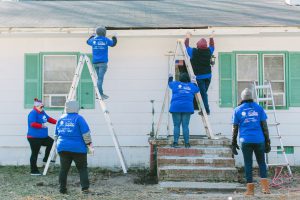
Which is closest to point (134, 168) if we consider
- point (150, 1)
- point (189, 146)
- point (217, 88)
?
point (189, 146)

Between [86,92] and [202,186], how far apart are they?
425cm

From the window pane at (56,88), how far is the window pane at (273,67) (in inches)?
204

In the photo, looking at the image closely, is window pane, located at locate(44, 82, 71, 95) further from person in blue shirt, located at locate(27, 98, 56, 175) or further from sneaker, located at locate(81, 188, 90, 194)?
sneaker, located at locate(81, 188, 90, 194)

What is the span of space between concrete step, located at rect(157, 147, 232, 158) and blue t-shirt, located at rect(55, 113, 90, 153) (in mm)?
1987

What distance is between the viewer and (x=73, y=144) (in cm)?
765

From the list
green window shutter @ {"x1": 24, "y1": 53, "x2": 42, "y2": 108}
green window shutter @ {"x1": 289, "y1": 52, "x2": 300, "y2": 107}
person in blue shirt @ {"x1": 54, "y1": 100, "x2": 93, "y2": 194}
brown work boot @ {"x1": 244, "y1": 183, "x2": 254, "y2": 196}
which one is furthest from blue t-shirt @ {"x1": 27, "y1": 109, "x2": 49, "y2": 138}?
green window shutter @ {"x1": 289, "y1": 52, "x2": 300, "y2": 107}

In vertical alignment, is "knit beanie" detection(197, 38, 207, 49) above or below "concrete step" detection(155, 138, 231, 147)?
above

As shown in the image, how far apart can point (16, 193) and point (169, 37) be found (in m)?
5.43

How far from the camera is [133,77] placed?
10.9 meters

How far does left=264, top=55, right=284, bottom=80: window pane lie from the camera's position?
Result: 1106 cm

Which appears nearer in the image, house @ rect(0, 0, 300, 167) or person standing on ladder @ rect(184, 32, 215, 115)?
person standing on ladder @ rect(184, 32, 215, 115)

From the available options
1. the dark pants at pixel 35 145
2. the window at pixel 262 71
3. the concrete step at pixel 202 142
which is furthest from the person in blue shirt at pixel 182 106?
the dark pants at pixel 35 145

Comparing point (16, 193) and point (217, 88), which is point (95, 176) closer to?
point (16, 193)

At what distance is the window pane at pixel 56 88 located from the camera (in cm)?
1104
